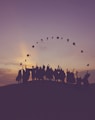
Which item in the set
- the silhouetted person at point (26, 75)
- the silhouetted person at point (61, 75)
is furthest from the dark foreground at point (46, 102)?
the silhouetted person at point (61, 75)

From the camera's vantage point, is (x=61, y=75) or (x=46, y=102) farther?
(x=61, y=75)

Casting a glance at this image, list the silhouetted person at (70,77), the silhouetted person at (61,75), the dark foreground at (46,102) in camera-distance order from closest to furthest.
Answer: the dark foreground at (46,102) → the silhouetted person at (61,75) → the silhouetted person at (70,77)

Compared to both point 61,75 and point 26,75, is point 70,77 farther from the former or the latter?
point 26,75

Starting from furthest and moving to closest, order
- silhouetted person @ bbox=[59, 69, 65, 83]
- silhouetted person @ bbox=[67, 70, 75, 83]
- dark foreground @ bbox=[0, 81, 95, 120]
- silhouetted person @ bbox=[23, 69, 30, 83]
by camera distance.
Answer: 1. silhouetted person @ bbox=[67, 70, 75, 83]
2. silhouetted person @ bbox=[59, 69, 65, 83]
3. silhouetted person @ bbox=[23, 69, 30, 83]
4. dark foreground @ bbox=[0, 81, 95, 120]

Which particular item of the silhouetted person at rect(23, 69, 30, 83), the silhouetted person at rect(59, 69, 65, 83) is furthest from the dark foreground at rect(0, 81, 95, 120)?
the silhouetted person at rect(59, 69, 65, 83)

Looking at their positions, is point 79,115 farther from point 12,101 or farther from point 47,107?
point 12,101

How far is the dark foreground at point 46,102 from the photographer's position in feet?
225

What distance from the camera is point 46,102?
73.7 m

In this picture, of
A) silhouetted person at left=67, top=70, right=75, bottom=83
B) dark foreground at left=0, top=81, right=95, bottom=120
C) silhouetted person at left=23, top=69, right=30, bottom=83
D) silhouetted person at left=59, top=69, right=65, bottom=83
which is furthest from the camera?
silhouetted person at left=67, top=70, right=75, bottom=83

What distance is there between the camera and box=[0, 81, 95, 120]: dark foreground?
225 feet

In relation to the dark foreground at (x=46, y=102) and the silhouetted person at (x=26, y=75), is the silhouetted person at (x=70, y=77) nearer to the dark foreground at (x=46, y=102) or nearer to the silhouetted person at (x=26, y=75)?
the dark foreground at (x=46, y=102)

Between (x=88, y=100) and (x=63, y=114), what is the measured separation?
907 cm

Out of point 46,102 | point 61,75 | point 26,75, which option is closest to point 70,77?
point 61,75

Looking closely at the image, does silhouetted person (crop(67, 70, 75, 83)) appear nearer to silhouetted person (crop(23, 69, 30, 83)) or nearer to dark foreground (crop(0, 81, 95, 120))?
A: dark foreground (crop(0, 81, 95, 120))
